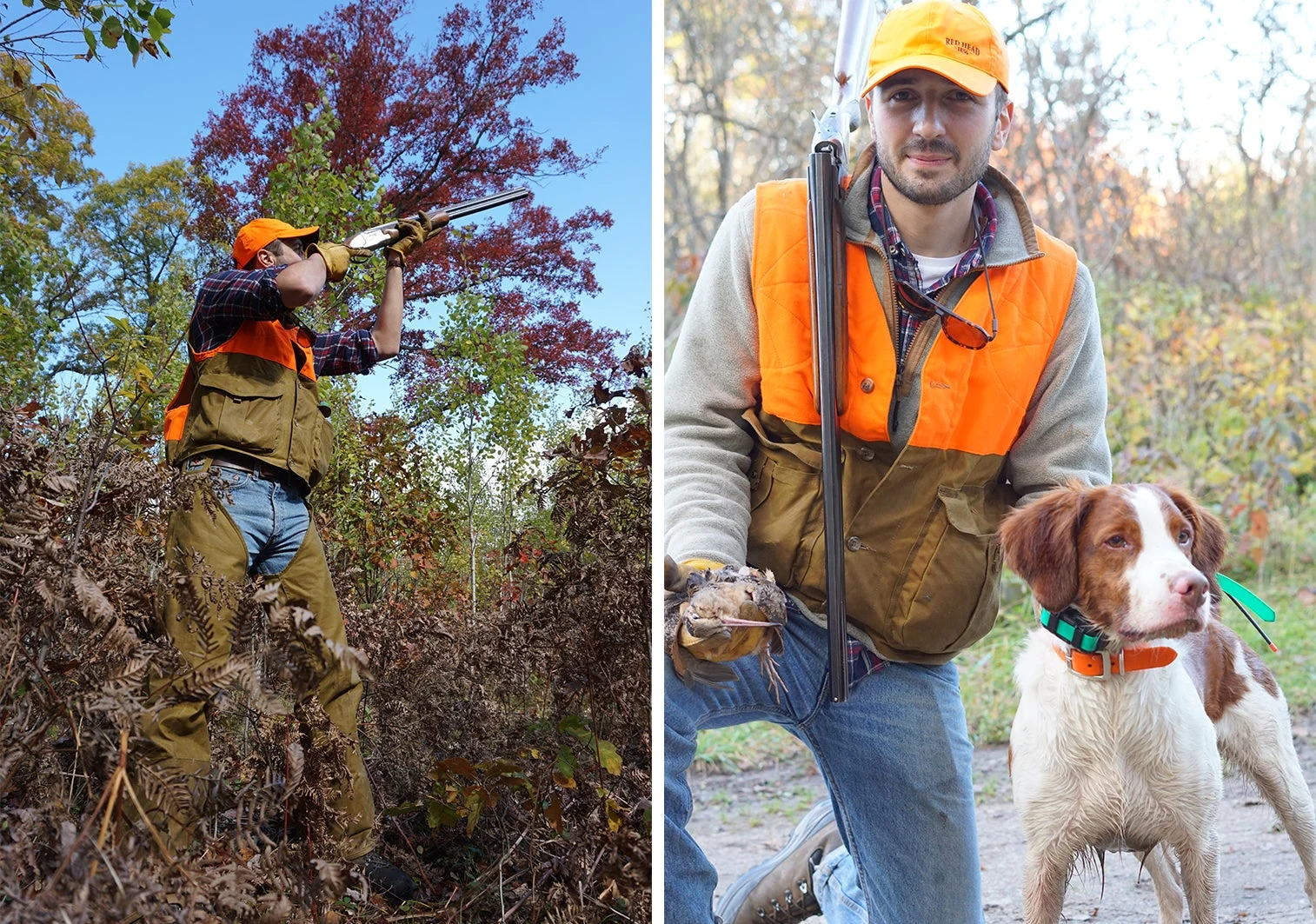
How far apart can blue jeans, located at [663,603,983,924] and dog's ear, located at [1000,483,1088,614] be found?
0.26 metres

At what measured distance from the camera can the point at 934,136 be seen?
1.94 m

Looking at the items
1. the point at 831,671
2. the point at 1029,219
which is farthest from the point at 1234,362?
the point at 831,671

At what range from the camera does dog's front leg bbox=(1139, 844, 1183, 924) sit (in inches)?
72.1

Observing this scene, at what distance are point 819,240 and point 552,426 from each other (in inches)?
73.6

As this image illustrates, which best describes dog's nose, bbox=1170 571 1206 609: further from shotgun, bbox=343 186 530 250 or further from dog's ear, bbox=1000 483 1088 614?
shotgun, bbox=343 186 530 250

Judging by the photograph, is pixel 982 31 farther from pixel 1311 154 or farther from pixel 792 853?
pixel 792 853

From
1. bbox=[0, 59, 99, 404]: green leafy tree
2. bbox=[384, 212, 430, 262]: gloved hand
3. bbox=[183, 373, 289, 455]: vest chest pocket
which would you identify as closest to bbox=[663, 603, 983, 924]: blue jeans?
bbox=[183, 373, 289, 455]: vest chest pocket

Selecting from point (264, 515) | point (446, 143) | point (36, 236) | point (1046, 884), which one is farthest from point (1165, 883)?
point (36, 236)

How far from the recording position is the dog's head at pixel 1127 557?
175cm

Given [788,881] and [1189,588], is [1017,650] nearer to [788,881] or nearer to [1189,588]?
[1189,588]

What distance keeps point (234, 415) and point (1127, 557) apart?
201 centimetres

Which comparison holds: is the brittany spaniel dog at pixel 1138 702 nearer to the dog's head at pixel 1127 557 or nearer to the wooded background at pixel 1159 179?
the dog's head at pixel 1127 557

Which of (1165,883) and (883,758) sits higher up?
(883,758)

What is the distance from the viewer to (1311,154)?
7.70 feet
